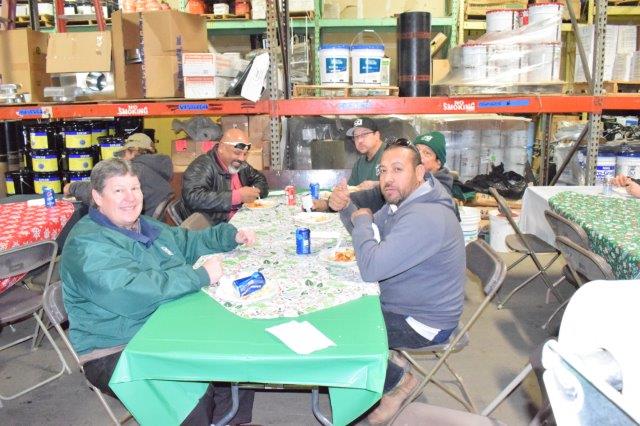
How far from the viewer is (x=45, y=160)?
6207 millimetres

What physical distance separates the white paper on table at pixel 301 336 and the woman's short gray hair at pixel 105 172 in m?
1.18

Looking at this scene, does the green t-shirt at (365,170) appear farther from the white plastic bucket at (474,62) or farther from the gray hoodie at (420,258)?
the gray hoodie at (420,258)

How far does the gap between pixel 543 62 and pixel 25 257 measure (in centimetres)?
481

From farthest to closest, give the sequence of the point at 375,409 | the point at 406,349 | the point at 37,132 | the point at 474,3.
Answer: the point at 474,3, the point at 37,132, the point at 375,409, the point at 406,349

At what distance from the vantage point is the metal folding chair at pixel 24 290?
10.8ft

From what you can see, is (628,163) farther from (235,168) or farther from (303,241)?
(303,241)

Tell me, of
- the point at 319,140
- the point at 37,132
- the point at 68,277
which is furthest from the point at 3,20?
the point at 68,277

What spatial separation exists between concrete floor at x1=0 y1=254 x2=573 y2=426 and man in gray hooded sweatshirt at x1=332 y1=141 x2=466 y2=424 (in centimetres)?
79

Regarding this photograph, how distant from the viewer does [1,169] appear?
6.53m

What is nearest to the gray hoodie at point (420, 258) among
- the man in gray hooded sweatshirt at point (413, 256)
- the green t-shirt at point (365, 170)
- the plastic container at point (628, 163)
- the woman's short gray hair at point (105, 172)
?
the man in gray hooded sweatshirt at point (413, 256)

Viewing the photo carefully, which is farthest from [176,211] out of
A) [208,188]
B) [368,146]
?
[368,146]

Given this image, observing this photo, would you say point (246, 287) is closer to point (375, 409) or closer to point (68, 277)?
point (68, 277)

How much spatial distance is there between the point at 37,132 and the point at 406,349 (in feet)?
16.7

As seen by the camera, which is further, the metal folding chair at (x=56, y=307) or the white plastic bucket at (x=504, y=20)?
the white plastic bucket at (x=504, y=20)
